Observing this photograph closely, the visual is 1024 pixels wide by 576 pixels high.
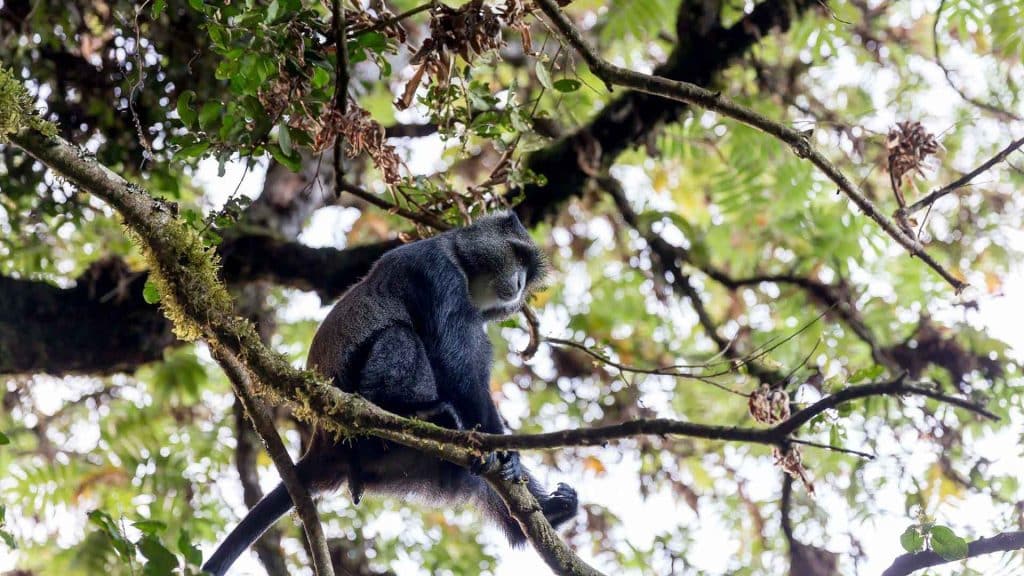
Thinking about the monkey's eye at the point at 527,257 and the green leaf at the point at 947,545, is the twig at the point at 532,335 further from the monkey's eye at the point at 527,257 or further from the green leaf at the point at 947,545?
the green leaf at the point at 947,545


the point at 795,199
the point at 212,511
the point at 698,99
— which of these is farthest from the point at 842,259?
the point at 212,511

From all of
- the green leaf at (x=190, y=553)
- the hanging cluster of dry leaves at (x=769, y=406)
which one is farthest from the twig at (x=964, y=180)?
the green leaf at (x=190, y=553)

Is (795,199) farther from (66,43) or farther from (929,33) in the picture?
(66,43)

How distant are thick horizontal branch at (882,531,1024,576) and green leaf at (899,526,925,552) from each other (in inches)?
1.6

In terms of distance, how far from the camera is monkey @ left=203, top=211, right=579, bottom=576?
460 centimetres

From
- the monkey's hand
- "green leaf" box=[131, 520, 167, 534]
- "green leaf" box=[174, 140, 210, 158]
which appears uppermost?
"green leaf" box=[174, 140, 210, 158]

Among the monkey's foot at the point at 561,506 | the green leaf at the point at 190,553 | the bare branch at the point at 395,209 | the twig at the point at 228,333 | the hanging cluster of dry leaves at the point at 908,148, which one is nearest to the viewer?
the green leaf at the point at 190,553

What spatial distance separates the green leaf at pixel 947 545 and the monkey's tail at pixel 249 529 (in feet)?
9.28

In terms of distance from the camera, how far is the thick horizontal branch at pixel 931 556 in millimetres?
2900

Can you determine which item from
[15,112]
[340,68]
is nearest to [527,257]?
[340,68]

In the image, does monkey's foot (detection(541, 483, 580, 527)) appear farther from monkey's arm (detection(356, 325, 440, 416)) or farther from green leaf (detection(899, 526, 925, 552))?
green leaf (detection(899, 526, 925, 552))

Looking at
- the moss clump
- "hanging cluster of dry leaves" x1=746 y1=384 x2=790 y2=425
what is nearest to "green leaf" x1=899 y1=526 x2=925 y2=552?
"hanging cluster of dry leaves" x1=746 y1=384 x2=790 y2=425

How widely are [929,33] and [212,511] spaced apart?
7.61 metres

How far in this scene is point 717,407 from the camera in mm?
8414
